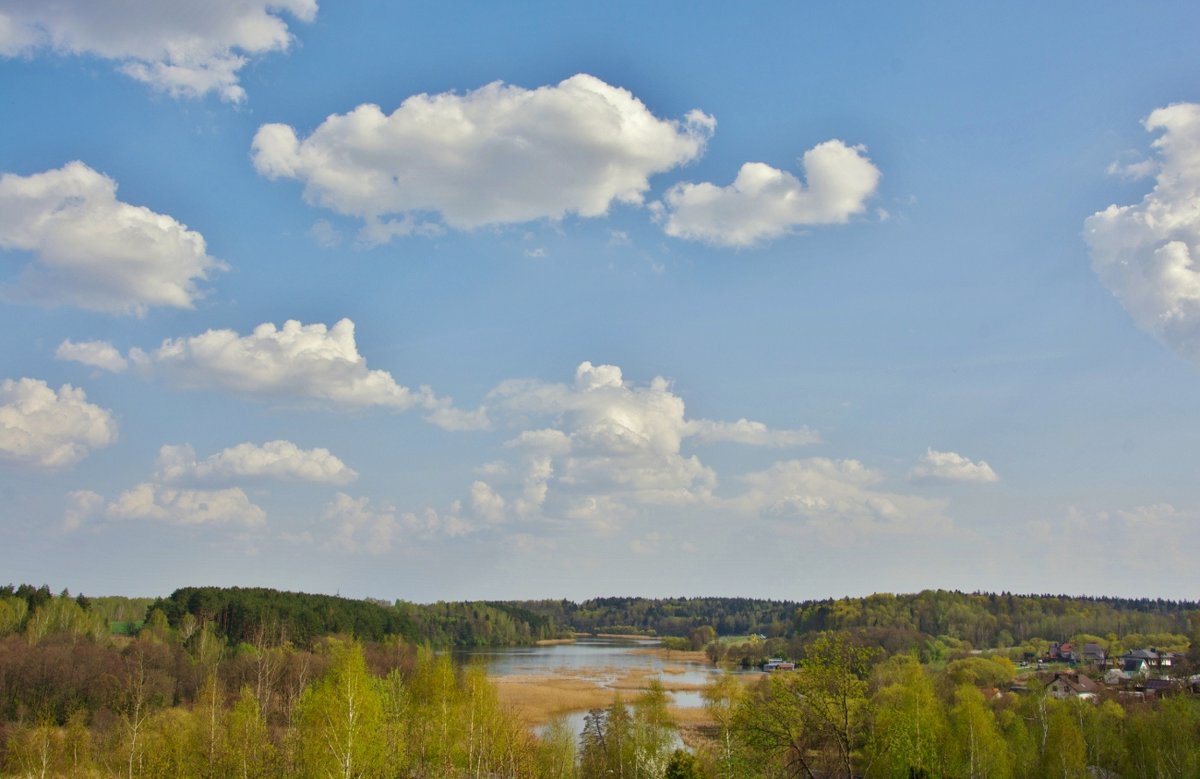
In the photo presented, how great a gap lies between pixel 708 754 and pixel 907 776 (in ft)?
40.6

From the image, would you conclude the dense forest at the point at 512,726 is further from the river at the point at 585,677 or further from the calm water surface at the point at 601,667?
the calm water surface at the point at 601,667

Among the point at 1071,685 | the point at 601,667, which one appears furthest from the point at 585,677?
the point at 1071,685

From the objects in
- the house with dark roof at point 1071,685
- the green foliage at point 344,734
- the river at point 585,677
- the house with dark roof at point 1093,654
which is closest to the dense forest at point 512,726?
the green foliage at point 344,734

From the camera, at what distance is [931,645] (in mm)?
156500

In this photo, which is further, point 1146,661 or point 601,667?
point 601,667

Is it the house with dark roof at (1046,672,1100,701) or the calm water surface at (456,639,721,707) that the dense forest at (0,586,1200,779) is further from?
the calm water surface at (456,639,721,707)

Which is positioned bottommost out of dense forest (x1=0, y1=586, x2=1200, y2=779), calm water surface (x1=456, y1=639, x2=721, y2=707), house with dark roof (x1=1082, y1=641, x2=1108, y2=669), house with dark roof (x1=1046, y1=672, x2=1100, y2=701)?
calm water surface (x1=456, y1=639, x2=721, y2=707)

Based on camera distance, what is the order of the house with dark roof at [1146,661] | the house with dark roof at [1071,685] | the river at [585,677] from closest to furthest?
1. the house with dark roof at [1071,685]
2. the river at [585,677]
3. the house with dark roof at [1146,661]

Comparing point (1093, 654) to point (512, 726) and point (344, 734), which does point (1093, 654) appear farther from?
point (344, 734)

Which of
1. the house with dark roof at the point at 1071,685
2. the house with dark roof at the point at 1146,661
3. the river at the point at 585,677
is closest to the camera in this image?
the house with dark roof at the point at 1071,685

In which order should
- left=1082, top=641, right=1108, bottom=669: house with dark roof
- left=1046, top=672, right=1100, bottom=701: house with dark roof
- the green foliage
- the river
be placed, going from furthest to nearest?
left=1082, top=641, right=1108, bottom=669: house with dark roof < the river < left=1046, top=672, right=1100, bottom=701: house with dark roof < the green foliage

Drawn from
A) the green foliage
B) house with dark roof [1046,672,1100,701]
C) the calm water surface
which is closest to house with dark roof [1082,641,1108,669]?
house with dark roof [1046,672,1100,701]

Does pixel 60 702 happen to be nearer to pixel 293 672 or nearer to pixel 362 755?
pixel 293 672

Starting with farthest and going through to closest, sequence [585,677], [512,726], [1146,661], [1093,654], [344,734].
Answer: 1. [1093,654]
2. [585,677]
3. [1146,661]
4. [512,726]
5. [344,734]
